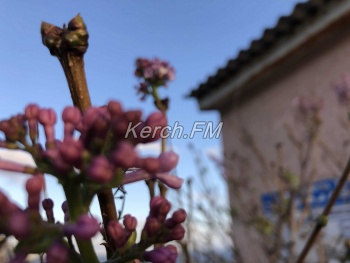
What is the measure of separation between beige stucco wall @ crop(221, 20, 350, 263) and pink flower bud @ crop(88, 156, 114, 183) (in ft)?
13.5

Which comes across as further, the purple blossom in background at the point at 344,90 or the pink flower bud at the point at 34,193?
the purple blossom in background at the point at 344,90

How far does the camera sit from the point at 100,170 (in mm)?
483

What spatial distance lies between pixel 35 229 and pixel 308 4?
13.5 ft

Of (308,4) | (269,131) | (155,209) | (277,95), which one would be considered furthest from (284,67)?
(155,209)

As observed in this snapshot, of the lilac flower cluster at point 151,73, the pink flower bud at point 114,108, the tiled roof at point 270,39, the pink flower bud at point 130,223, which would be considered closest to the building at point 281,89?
the tiled roof at point 270,39

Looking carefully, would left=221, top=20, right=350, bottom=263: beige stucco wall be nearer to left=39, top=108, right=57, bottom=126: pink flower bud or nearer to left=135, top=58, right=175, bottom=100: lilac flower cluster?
left=135, top=58, right=175, bottom=100: lilac flower cluster

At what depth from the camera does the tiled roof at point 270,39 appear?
429 centimetres

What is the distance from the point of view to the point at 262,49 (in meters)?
4.96

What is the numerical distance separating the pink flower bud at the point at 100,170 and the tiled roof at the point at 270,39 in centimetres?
399

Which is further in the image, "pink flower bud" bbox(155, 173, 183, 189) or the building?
the building

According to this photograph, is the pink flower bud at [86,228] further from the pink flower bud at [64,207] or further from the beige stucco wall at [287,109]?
the beige stucco wall at [287,109]

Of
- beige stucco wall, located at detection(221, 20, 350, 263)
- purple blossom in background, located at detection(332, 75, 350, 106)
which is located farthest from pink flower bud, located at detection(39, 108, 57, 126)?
beige stucco wall, located at detection(221, 20, 350, 263)

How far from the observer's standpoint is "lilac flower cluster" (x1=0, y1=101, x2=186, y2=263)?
0.50m

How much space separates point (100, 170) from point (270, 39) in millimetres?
4498
